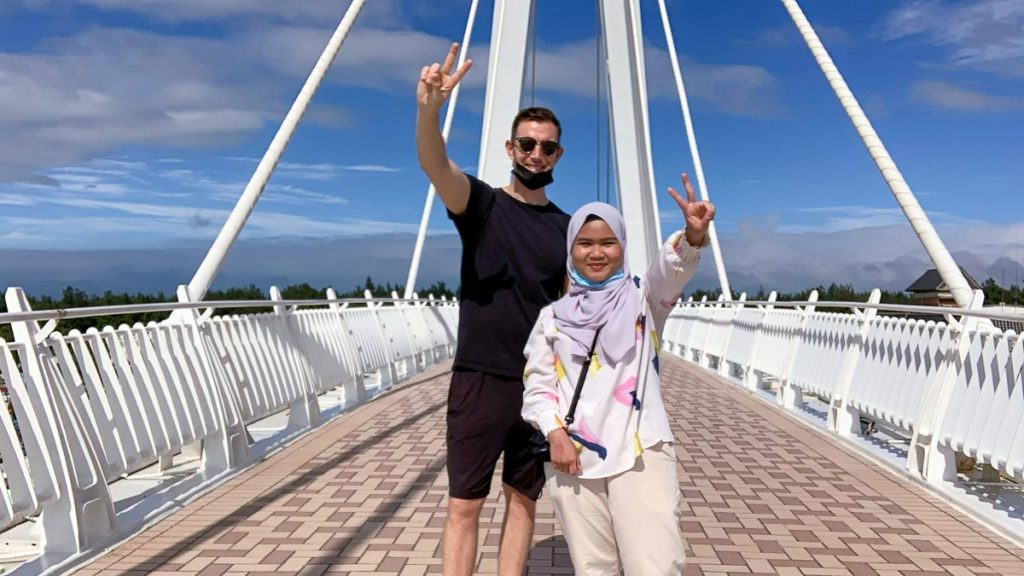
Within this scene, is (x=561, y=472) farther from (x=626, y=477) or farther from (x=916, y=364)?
(x=916, y=364)

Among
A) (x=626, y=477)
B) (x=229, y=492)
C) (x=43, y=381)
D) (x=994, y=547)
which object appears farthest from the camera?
(x=229, y=492)

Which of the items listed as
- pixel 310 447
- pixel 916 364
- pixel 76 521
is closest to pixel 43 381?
Answer: pixel 76 521

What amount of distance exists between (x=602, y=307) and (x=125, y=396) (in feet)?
12.1

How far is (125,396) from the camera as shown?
5.25 meters

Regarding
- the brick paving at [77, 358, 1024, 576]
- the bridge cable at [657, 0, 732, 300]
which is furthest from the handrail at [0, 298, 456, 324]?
the bridge cable at [657, 0, 732, 300]

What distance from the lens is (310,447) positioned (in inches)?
298

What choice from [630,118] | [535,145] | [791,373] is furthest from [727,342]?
[535,145]

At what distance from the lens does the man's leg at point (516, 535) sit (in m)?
3.10

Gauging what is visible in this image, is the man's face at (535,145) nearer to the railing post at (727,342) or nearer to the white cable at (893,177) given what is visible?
the white cable at (893,177)

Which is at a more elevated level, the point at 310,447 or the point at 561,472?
the point at 561,472

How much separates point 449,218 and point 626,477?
1.06m

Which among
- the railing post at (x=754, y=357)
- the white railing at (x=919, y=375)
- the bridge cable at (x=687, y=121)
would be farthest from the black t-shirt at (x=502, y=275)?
the bridge cable at (x=687, y=121)

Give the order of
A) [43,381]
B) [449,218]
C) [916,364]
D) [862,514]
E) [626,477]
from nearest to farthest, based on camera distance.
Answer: [626,477], [449,218], [43,381], [862,514], [916,364]

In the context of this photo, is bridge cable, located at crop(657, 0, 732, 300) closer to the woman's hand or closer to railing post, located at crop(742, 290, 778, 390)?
railing post, located at crop(742, 290, 778, 390)
